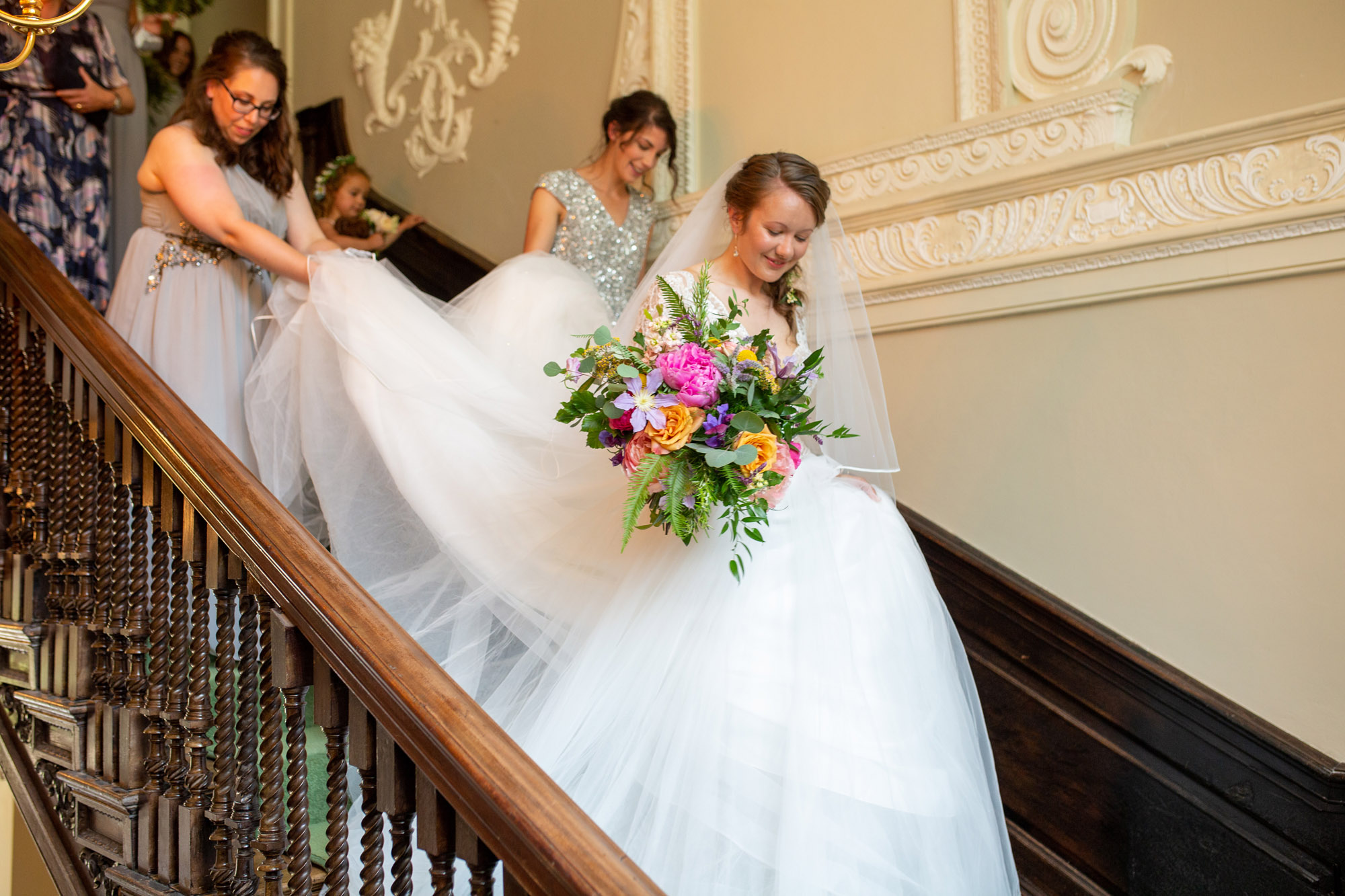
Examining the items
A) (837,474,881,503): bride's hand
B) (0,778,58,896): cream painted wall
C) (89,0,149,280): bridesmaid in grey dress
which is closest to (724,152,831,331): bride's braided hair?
(837,474,881,503): bride's hand

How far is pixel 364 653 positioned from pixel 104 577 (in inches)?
39.7

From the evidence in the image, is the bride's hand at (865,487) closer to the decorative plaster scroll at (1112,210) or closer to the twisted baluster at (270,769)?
the decorative plaster scroll at (1112,210)

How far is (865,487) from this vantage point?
8.20ft

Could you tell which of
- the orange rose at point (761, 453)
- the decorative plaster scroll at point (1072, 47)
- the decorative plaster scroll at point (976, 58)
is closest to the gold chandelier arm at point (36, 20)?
the orange rose at point (761, 453)

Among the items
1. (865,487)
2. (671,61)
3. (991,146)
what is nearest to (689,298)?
(865,487)

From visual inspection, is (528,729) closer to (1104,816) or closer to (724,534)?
(724,534)

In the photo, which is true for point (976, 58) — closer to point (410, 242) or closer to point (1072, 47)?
point (1072, 47)

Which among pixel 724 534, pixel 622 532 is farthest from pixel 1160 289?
pixel 622 532

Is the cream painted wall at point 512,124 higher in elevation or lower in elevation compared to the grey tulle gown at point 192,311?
higher

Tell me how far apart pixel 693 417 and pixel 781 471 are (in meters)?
0.25

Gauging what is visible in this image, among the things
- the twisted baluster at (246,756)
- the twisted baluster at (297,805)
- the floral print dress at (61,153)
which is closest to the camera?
the twisted baluster at (297,805)

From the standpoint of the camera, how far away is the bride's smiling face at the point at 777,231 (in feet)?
8.84

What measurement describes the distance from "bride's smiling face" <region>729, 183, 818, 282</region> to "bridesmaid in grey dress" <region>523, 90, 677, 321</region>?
1.02 metres

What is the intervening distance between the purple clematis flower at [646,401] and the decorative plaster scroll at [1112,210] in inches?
53.7
